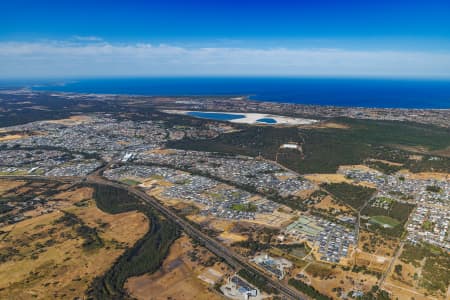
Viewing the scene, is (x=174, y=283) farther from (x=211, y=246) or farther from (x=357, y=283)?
(x=357, y=283)

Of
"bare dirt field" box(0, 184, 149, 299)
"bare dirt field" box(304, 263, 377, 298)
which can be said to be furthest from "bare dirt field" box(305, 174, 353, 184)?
"bare dirt field" box(0, 184, 149, 299)

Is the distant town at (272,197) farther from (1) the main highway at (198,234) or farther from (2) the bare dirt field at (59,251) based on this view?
(2) the bare dirt field at (59,251)

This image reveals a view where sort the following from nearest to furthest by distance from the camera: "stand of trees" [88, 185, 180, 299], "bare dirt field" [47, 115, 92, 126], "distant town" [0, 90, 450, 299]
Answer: "stand of trees" [88, 185, 180, 299], "distant town" [0, 90, 450, 299], "bare dirt field" [47, 115, 92, 126]

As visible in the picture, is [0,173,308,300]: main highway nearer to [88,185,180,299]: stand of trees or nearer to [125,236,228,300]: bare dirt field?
[88,185,180,299]: stand of trees

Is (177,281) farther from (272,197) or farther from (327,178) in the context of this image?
(327,178)

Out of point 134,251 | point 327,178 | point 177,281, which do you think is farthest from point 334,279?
point 327,178

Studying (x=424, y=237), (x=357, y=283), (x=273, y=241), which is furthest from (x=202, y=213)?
(x=424, y=237)
